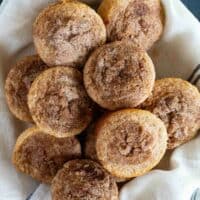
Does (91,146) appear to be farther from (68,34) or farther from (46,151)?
(68,34)

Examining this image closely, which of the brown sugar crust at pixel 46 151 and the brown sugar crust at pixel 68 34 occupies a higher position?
the brown sugar crust at pixel 68 34

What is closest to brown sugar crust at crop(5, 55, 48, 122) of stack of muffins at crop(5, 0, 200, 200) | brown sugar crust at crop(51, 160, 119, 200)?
stack of muffins at crop(5, 0, 200, 200)

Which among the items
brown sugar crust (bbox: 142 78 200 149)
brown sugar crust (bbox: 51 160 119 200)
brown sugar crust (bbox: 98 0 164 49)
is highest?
brown sugar crust (bbox: 98 0 164 49)

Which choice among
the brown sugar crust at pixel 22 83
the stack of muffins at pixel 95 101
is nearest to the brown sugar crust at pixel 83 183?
the stack of muffins at pixel 95 101

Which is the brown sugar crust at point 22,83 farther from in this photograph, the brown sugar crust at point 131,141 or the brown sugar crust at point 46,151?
the brown sugar crust at point 131,141

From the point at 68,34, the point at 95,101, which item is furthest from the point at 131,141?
the point at 68,34

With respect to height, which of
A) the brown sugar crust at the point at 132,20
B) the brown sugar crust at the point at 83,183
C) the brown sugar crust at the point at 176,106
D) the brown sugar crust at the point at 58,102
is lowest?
the brown sugar crust at the point at 83,183

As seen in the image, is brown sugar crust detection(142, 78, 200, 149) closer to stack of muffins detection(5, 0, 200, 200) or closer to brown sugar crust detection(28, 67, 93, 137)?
stack of muffins detection(5, 0, 200, 200)
